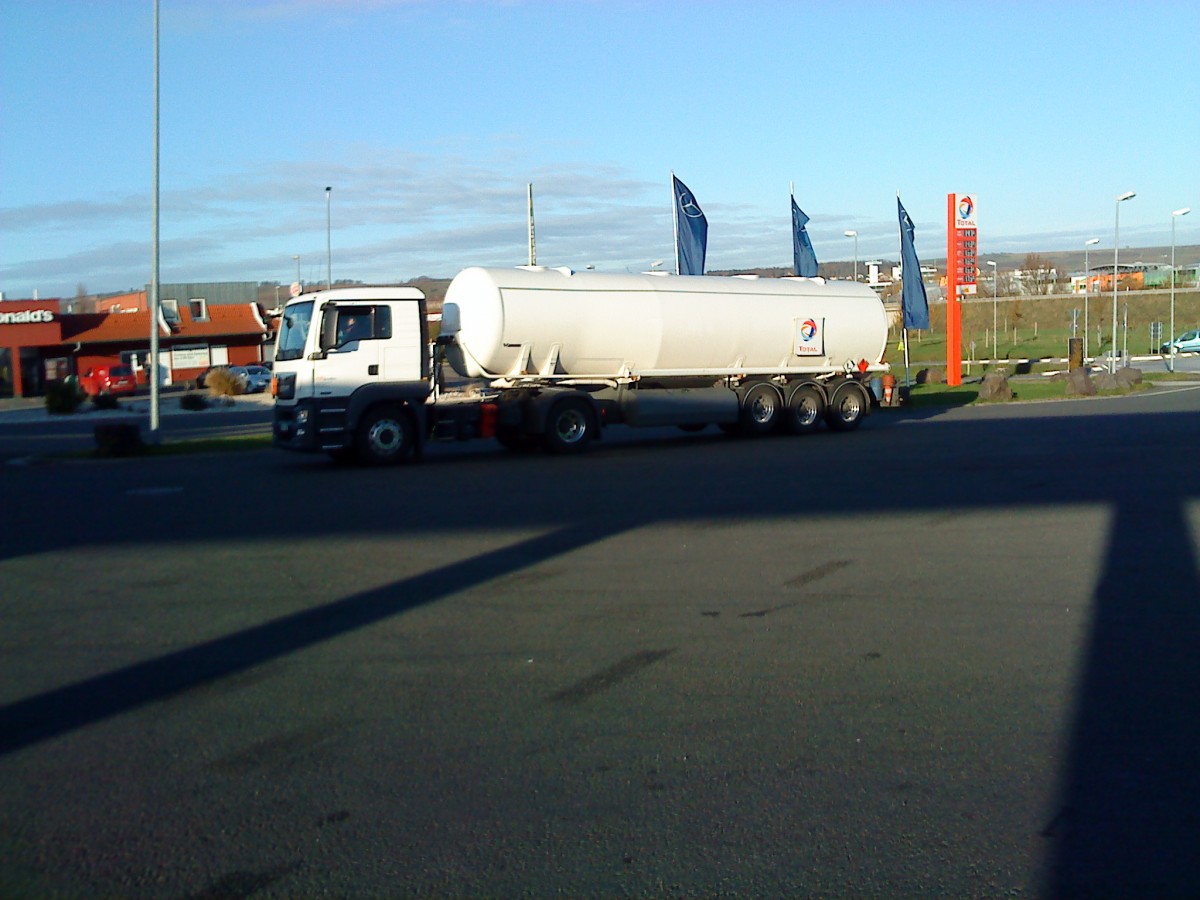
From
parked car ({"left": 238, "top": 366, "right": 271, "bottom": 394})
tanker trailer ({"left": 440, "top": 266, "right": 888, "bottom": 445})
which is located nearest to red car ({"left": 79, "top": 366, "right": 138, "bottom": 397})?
parked car ({"left": 238, "top": 366, "right": 271, "bottom": 394})

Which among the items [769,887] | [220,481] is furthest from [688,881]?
[220,481]

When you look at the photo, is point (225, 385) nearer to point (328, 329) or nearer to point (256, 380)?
point (256, 380)

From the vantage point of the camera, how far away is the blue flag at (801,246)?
39406 millimetres

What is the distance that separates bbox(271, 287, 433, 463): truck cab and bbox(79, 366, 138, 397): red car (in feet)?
139

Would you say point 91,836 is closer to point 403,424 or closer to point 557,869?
point 557,869

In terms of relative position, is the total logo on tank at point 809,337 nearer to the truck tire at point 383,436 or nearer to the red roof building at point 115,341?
the truck tire at point 383,436

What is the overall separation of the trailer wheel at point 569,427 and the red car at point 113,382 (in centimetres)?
4279

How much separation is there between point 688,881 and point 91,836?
246 cm

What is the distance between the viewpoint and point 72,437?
32.8 meters

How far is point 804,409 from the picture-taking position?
27.3 meters

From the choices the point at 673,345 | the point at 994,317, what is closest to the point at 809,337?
the point at 673,345

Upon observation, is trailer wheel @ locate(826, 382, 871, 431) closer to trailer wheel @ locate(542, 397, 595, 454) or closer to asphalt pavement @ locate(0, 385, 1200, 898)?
trailer wheel @ locate(542, 397, 595, 454)

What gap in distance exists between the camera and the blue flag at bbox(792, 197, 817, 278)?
129 ft

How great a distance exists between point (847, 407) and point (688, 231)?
394 inches
